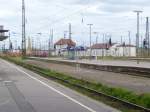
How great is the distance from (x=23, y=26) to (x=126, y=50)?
80645 mm

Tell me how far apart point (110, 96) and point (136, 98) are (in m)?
1.78

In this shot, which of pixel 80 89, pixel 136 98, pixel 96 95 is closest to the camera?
pixel 136 98

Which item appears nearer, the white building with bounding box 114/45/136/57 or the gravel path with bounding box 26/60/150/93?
the gravel path with bounding box 26/60/150/93

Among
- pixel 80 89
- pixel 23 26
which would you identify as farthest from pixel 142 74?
pixel 23 26

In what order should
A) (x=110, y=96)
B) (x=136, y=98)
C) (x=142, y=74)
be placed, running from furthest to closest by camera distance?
(x=142, y=74) < (x=110, y=96) < (x=136, y=98)

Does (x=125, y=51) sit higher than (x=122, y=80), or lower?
lower

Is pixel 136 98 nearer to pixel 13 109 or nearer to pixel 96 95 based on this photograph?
pixel 96 95

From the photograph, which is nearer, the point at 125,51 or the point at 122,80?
the point at 122,80

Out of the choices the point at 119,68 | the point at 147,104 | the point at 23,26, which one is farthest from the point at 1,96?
the point at 23,26

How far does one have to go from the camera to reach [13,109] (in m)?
17.3

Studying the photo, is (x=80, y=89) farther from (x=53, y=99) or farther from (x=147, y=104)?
(x=147, y=104)

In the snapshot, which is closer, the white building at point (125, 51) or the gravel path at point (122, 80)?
the gravel path at point (122, 80)

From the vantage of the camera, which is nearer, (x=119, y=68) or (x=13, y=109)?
(x=13, y=109)

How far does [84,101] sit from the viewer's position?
21.4m
